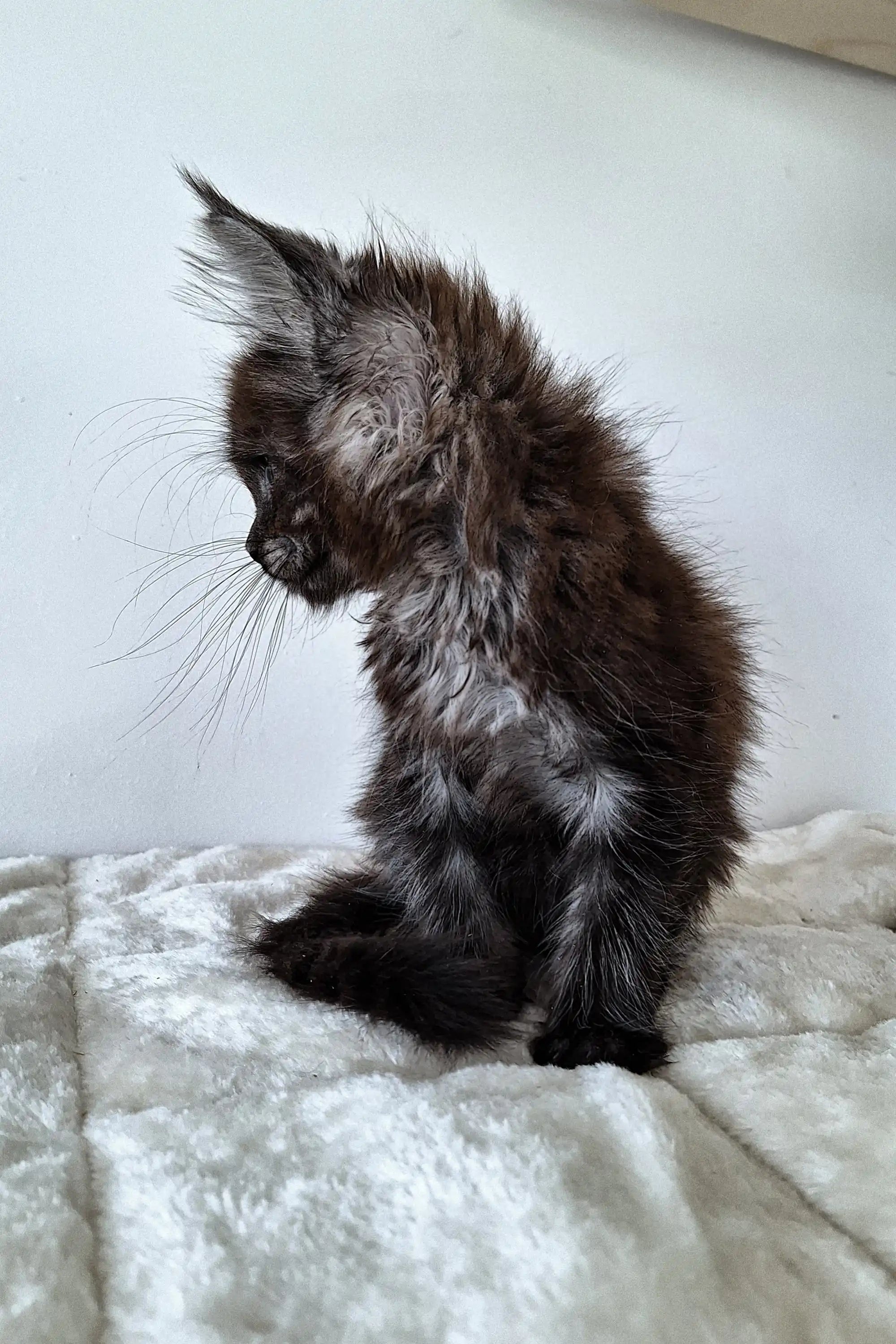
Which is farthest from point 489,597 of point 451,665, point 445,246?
point 445,246

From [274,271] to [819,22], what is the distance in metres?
→ 1.15

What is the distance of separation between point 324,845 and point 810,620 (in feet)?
3.11

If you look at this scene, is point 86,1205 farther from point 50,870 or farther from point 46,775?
point 46,775

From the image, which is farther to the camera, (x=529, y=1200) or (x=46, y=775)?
(x=46, y=775)

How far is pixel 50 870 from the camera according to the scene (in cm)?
131

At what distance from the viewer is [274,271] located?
0.84m

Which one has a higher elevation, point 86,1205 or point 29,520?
point 29,520

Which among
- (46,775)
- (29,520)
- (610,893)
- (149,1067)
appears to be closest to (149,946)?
(149,1067)

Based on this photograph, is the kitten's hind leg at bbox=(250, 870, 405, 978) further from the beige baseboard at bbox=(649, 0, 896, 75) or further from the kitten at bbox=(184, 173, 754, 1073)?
the beige baseboard at bbox=(649, 0, 896, 75)

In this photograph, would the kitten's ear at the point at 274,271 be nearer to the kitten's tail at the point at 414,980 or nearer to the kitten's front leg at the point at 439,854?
the kitten's front leg at the point at 439,854

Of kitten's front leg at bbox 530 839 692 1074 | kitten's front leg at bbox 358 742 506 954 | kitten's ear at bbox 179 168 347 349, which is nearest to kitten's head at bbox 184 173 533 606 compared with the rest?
kitten's ear at bbox 179 168 347 349

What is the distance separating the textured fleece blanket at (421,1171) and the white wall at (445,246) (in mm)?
521

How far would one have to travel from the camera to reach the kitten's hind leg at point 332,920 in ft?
3.27

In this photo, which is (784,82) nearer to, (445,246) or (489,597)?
(445,246)
